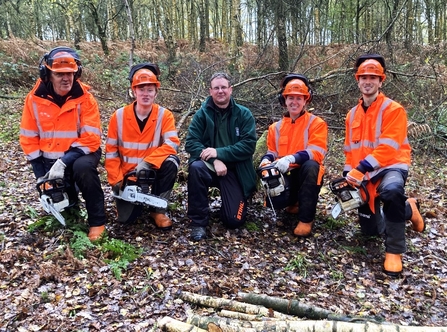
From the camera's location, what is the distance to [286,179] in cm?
474

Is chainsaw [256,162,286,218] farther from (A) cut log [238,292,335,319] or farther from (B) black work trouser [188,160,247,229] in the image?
(A) cut log [238,292,335,319]

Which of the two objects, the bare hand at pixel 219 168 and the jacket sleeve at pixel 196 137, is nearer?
the bare hand at pixel 219 168

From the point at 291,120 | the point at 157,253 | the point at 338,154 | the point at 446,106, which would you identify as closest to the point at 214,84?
the point at 291,120

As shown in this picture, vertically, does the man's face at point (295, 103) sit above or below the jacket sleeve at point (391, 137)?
above

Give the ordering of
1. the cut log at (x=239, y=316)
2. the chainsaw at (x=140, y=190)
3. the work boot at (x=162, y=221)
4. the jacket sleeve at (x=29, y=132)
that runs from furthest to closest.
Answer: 1. the work boot at (x=162, y=221)
2. the chainsaw at (x=140, y=190)
3. the jacket sleeve at (x=29, y=132)
4. the cut log at (x=239, y=316)

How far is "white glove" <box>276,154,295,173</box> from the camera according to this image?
14.6 ft

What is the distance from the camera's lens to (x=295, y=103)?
4.59 metres

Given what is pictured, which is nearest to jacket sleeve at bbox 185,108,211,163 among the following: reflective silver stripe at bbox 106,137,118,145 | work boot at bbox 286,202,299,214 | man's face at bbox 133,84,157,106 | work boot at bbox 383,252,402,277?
man's face at bbox 133,84,157,106

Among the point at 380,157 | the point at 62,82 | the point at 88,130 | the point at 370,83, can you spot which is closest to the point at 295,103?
the point at 370,83

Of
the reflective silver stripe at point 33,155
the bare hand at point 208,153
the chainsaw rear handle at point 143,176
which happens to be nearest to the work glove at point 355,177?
the bare hand at point 208,153

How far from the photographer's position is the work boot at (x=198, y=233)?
4309 mm

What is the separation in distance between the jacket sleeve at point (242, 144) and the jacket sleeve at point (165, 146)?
0.56 metres

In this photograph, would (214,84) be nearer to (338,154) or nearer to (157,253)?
(157,253)

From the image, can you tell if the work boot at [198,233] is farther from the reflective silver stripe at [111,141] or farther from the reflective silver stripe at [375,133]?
the reflective silver stripe at [375,133]
